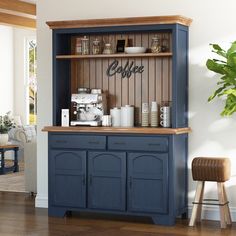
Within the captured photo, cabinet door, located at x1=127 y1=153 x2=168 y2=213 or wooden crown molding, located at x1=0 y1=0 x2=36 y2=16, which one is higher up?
wooden crown molding, located at x1=0 y1=0 x2=36 y2=16

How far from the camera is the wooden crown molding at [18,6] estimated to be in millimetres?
9586

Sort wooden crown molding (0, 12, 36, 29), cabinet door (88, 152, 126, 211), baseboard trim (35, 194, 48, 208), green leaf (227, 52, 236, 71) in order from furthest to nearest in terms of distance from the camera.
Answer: wooden crown molding (0, 12, 36, 29) → baseboard trim (35, 194, 48, 208) → cabinet door (88, 152, 126, 211) → green leaf (227, 52, 236, 71)

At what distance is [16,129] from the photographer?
42.1ft

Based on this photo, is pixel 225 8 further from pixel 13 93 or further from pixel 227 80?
pixel 13 93

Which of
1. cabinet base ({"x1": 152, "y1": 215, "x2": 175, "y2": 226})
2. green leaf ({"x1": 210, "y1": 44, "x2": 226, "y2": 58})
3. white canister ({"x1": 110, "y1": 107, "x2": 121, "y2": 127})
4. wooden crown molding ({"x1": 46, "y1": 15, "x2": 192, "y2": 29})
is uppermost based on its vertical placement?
wooden crown molding ({"x1": 46, "y1": 15, "x2": 192, "y2": 29})

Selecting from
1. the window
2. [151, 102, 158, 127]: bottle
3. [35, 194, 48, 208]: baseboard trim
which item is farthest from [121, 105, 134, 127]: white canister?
the window

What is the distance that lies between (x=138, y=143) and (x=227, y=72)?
3.62 feet

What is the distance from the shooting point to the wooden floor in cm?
603

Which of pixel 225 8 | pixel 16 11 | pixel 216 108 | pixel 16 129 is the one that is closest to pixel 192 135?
pixel 216 108

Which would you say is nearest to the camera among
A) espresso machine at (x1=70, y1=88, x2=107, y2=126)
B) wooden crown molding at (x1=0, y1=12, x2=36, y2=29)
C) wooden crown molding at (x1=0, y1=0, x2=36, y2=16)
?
espresso machine at (x1=70, y1=88, x2=107, y2=126)

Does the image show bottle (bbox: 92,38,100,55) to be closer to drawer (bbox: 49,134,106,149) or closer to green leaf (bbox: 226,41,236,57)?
drawer (bbox: 49,134,106,149)

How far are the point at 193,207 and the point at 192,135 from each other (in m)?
0.77

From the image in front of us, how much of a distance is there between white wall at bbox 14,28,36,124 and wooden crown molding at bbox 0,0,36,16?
411 cm

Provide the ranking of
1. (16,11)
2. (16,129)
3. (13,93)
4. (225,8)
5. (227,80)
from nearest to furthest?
(227,80) < (225,8) < (16,11) < (16,129) < (13,93)
